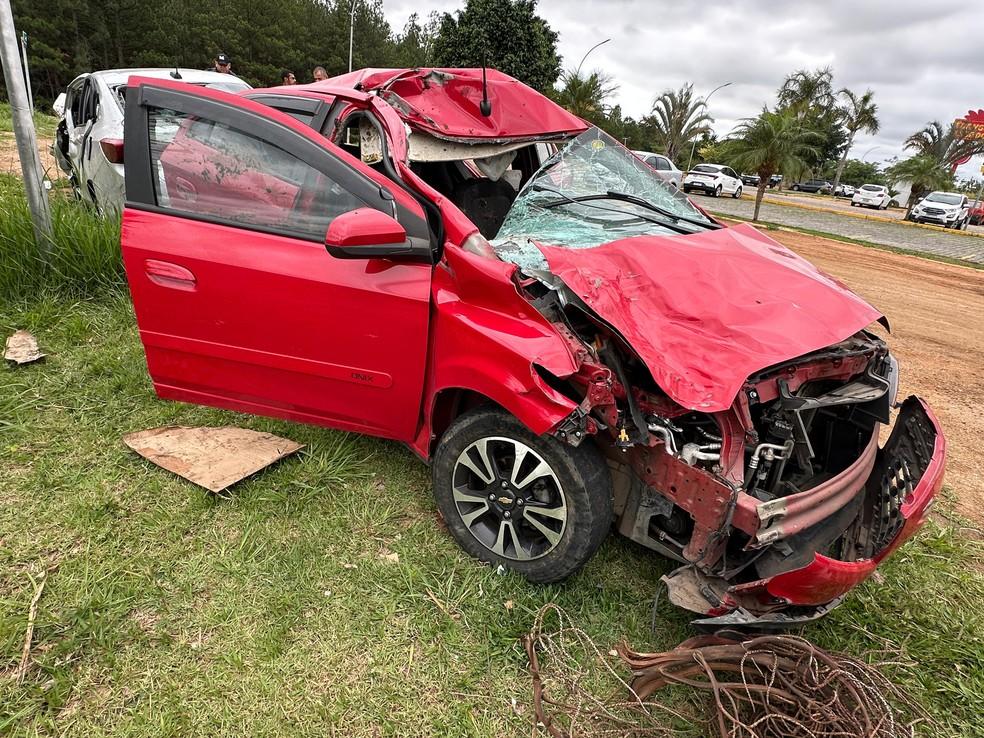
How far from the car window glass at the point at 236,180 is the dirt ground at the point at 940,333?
11.8ft

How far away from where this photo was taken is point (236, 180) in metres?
2.52

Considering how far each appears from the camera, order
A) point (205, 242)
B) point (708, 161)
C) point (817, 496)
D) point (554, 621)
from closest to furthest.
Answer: point (817, 496) → point (554, 621) → point (205, 242) → point (708, 161)

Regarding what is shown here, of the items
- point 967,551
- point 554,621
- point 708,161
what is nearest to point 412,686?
point 554,621

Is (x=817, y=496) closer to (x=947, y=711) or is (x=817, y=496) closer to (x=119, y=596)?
(x=947, y=711)

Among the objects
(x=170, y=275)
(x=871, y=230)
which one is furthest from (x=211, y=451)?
(x=871, y=230)

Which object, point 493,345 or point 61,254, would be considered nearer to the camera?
point 493,345

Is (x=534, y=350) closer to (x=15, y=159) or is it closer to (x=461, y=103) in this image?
(x=461, y=103)

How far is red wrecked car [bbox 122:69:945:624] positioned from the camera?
195cm

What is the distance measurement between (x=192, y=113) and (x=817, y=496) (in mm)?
2822

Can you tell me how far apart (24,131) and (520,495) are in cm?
421

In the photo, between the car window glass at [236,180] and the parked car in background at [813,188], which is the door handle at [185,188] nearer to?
the car window glass at [236,180]

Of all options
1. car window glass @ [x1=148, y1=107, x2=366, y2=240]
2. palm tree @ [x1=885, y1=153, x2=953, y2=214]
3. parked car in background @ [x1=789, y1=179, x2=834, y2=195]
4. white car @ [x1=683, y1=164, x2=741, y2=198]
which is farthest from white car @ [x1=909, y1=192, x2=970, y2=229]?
car window glass @ [x1=148, y1=107, x2=366, y2=240]

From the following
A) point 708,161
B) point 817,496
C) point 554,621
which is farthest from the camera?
point 708,161

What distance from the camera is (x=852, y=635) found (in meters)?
2.32
